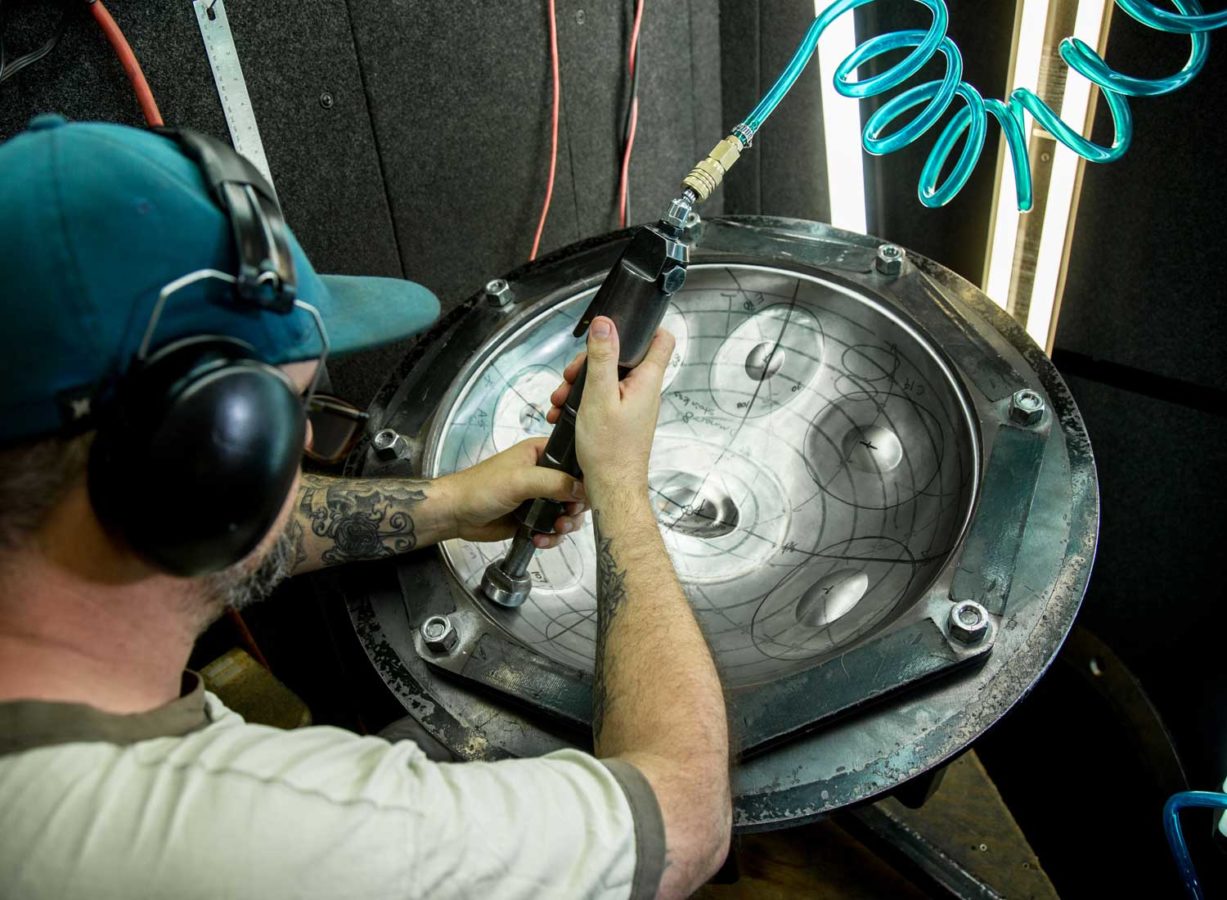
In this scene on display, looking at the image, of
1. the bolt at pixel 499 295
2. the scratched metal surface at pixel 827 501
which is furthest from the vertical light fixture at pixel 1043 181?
the bolt at pixel 499 295

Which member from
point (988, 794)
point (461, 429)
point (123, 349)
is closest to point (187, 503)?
point (123, 349)

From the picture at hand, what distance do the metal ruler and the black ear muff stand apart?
0.58 m

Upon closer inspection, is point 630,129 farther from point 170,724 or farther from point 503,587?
point 170,724

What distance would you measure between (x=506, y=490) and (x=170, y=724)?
351mm

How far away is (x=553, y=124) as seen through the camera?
4.41 feet

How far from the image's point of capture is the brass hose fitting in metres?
0.81

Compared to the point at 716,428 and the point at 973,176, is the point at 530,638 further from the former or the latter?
the point at 973,176

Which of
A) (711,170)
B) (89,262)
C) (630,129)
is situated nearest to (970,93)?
(711,170)

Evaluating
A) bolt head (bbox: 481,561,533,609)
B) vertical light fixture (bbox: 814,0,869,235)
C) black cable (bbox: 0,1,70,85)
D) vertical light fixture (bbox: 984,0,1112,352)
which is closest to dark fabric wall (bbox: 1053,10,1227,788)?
vertical light fixture (bbox: 984,0,1112,352)

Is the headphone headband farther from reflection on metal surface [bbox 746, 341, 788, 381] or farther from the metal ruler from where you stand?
reflection on metal surface [bbox 746, 341, 788, 381]

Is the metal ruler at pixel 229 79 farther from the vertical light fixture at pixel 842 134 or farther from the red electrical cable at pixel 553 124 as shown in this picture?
the vertical light fixture at pixel 842 134

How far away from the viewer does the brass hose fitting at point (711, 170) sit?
2.66 ft

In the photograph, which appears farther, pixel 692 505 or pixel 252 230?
pixel 692 505

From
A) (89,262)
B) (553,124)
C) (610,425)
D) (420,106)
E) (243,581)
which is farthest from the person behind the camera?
(553,124)
